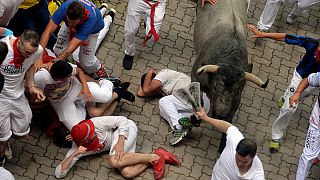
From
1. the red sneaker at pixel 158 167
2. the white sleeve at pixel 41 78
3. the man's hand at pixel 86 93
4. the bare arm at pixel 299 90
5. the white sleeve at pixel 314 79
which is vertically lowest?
the red sneaker at pixel 158 167

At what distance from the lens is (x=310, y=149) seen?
10.5 meters

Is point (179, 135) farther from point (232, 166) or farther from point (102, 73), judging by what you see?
point (232, 166)

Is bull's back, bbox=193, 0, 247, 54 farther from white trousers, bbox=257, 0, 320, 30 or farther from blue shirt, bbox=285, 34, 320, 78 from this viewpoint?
blue shirt, bbox=285, 34, 320, 78

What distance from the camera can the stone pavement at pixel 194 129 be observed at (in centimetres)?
1078

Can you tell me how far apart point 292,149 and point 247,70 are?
1386 mm

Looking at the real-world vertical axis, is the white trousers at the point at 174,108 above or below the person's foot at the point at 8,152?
above

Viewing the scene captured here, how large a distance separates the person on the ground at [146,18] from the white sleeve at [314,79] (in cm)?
221

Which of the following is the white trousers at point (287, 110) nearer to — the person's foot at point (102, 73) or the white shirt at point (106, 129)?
the white shirt at point (106, 129)

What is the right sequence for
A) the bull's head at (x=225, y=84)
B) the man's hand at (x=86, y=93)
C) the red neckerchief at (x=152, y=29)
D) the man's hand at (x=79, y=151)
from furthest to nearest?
the red neckerchief at (x=152, y=29) < the man's hand at (x=86, y=93) < the bull's head at (x=225, y=84) < the man's hand at (x=79, y=151)

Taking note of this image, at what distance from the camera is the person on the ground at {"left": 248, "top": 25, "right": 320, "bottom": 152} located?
35.7 feet

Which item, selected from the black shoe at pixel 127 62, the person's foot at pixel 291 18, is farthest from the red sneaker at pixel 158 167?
the person's foot at pixel 291 18

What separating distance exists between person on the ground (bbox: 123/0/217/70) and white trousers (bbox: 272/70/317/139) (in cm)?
187

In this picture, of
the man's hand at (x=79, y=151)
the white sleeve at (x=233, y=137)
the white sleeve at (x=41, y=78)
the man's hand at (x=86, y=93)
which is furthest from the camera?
the man's hand at (x=86, y=93)

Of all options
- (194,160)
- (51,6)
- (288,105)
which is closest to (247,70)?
(288,105)
